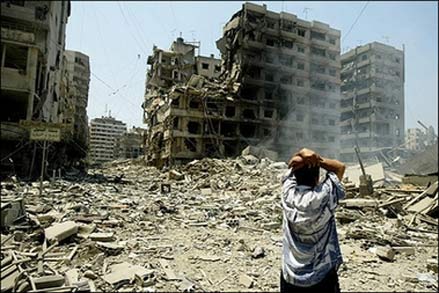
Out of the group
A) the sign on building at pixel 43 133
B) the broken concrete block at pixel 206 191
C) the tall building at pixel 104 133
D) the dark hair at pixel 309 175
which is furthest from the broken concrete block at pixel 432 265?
the broken concrete block at pixel 206 191

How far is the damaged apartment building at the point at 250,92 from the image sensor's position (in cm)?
2934

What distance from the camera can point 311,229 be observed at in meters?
2.20

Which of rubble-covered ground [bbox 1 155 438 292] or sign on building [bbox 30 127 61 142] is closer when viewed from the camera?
rubble-covered ground [bbox 1 155 438 292]

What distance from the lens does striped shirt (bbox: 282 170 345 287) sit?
7.17ft

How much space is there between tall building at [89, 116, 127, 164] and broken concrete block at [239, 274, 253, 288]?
5.09m

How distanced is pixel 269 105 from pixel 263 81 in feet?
8.89

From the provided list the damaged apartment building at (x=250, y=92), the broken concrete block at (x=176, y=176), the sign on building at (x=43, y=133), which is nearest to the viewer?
the sign on building at (x=43, y=133)

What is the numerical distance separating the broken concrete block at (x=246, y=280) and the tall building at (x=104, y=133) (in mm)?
5094

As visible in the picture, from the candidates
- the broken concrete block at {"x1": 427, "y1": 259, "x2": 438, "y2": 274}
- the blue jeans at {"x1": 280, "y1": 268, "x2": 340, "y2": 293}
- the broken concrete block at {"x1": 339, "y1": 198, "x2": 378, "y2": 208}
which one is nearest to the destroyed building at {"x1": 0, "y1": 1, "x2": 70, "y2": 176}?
the blue jeans at {"x1": 280, "y1": 268, "x2": 340, "y2": 293}

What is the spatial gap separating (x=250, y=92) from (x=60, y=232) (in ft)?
103

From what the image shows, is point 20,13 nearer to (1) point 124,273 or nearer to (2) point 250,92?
(1) point 124,273

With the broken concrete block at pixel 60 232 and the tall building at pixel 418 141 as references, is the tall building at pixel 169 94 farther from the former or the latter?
the broken concrete block at pixel 60 232

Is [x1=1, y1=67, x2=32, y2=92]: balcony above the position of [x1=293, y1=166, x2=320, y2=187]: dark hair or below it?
above

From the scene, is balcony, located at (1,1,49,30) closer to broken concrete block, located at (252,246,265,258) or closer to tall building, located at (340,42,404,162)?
broken concrete block, located at (252,246,265,258)
